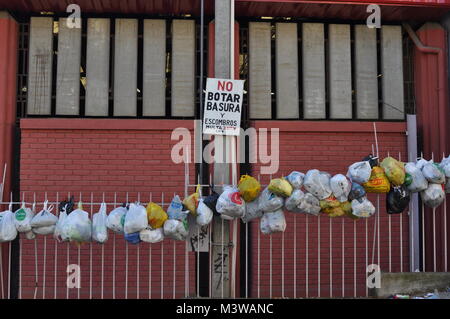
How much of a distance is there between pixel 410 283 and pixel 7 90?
6396mm

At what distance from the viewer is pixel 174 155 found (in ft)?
25.5

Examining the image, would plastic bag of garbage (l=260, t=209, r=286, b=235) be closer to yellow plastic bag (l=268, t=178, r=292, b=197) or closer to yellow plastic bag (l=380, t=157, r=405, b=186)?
yellow plastic bag (l=268, t=178, r=292, b=197)

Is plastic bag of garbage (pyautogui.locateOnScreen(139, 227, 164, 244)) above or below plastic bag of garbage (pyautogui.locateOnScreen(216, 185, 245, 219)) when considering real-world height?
below

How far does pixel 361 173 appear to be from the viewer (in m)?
5.95

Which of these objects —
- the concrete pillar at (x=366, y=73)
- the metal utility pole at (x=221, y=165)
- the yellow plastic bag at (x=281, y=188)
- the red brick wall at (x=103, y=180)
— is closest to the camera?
the yellow plastic bag at (x=281, y=188)

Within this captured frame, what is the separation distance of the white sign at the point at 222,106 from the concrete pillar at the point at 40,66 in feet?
10.0

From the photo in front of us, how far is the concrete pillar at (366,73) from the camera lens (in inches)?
323

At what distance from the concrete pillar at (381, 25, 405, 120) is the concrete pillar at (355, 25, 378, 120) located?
5.8 inches

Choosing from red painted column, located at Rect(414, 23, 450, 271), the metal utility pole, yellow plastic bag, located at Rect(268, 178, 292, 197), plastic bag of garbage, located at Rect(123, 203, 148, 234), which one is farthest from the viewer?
red painted column, located at Rect(414, 23, 450, 271)

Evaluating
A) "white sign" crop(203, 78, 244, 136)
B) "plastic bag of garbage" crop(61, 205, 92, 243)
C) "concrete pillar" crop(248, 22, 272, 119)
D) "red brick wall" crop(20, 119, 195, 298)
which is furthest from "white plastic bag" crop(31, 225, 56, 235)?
"concrete pillar" crop(248, 22, 272, 119)

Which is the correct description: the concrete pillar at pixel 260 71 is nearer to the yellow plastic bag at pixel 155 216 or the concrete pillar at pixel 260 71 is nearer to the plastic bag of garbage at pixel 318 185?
the plastic bag of garbage at pixel 318 185

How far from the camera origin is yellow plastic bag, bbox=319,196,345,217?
589cm

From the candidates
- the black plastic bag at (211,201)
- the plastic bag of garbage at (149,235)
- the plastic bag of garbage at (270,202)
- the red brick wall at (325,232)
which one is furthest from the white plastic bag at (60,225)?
the red brick wall at (325,232)

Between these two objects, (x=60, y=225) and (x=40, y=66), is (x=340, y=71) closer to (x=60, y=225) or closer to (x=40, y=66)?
(x=40, y=66)
